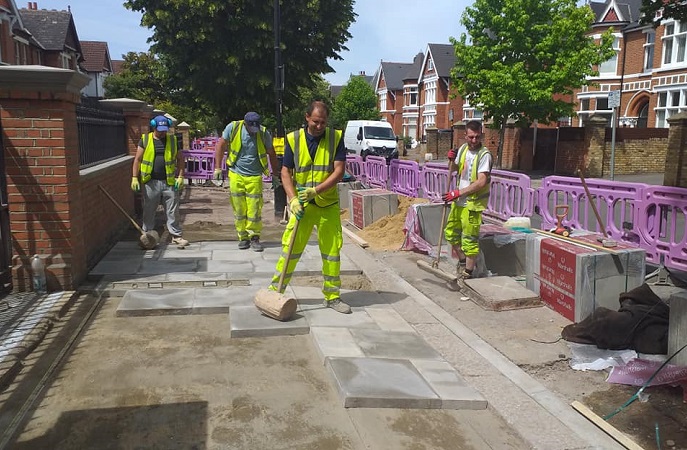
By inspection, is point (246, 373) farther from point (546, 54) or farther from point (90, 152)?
point (546, 54)

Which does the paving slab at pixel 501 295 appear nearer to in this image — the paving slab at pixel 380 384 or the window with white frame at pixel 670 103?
the paving slab at pixel 380 384

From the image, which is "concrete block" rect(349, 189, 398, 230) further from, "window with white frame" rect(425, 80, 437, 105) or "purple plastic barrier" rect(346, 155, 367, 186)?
"window with white frame" rect(425, 80, 437, 105)

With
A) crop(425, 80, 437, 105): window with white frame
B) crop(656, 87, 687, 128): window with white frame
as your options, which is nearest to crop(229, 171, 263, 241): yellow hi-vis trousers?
crop(656, 87, 687, 128): window with white frame

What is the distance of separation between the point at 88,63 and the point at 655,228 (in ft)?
186

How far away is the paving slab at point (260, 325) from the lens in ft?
15.5

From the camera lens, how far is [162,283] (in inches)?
242

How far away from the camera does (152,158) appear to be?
7.92m

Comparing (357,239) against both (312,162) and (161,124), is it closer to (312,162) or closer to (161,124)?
(161,124)

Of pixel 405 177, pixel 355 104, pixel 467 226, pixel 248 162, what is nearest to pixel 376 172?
pixel 405 177

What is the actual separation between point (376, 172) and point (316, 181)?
35.5 feet

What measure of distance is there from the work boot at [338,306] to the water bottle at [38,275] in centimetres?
266

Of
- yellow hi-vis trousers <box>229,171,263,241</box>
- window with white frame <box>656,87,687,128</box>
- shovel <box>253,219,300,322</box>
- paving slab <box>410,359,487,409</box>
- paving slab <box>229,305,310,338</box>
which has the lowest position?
paving slab <box>410,359,487,409</box>

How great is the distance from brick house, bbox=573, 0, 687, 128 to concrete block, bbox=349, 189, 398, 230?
2298 cm

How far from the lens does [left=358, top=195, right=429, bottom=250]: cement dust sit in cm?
943
